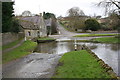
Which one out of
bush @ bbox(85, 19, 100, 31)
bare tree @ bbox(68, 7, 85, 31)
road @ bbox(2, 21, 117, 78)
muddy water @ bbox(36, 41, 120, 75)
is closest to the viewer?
road @ bbox(2, 21, 117, 78)

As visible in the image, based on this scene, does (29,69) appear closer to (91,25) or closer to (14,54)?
(14,54)

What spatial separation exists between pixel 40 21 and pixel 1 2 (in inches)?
1421

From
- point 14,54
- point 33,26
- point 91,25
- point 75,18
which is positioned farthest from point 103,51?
point 75,18

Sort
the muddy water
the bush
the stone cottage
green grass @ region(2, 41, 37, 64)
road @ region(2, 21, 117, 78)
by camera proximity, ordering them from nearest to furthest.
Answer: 1. road @ region(2, 21, 117, 78)
2. green grass @ region(2, 41, 37, 64)
3. the muddy water
4. the stone cottage
5. the bush

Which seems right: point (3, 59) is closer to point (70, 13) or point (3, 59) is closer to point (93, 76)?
point (93, 76)

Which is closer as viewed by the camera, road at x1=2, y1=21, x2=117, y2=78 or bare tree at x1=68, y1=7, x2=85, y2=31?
road at x1=2, y1=21, x2=117, y2=78

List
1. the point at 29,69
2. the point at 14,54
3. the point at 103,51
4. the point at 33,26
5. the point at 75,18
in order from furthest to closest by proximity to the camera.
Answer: the point at 75,18 → the point at 33,26 → the point at 103,51 → the point at 14,54 → the point at 29,69

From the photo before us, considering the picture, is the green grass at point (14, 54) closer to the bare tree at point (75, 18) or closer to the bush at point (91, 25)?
the bush at point (91, 25)

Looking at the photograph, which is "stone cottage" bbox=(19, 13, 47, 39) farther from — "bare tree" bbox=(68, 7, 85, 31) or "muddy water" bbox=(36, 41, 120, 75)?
"bare tree" bbox=(68, 7, 85, 31)

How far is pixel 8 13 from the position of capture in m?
17.1

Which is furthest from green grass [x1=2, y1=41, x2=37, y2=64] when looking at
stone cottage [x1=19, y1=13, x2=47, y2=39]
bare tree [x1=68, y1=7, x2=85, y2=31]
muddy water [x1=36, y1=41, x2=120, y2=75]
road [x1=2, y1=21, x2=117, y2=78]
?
bare tree [x1=68, y1=7, x2=85, y2=31]

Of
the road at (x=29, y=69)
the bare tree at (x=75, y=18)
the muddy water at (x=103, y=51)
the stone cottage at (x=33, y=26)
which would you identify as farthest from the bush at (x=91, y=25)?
the road at (x=29, y=69)

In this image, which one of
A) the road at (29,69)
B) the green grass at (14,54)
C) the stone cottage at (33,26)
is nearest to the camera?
the road at (29,69)

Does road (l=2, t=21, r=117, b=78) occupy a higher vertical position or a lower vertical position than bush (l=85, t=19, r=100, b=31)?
lower
